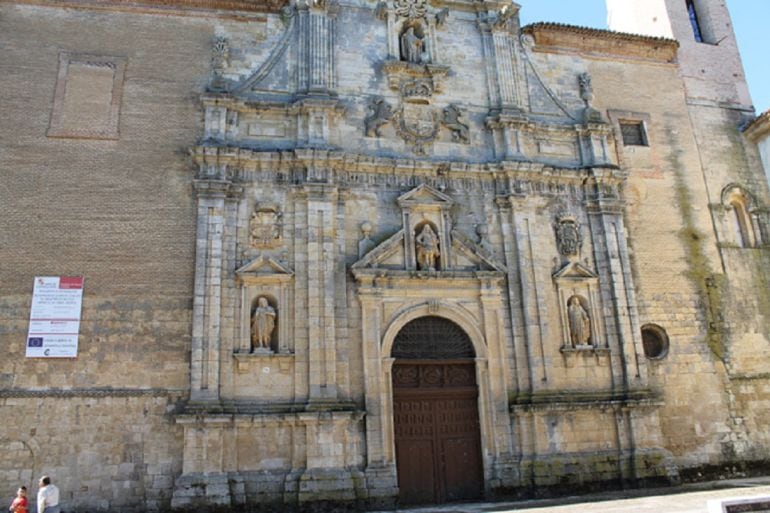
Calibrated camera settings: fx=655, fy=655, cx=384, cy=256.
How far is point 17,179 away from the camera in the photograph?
12.7 m

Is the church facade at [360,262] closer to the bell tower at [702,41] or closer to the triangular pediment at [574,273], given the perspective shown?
the triangular pediment at [574,273]

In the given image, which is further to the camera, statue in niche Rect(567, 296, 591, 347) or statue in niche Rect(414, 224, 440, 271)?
statue in niche Rect(567, 296, 591, 347)

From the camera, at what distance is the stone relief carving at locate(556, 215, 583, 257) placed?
48.3 feet

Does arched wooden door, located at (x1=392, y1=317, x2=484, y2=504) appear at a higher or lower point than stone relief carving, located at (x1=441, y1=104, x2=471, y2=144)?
lower

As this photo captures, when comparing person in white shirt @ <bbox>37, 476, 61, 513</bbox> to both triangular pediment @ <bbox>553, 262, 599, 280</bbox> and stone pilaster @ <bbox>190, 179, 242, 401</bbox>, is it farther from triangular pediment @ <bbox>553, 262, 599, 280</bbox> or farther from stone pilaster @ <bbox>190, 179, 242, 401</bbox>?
triangular pediment @ <bbox>553, 262, 599, 280</bbox>

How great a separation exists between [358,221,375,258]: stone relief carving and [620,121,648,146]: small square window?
732cm

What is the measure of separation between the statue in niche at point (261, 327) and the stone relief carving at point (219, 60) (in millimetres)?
5045

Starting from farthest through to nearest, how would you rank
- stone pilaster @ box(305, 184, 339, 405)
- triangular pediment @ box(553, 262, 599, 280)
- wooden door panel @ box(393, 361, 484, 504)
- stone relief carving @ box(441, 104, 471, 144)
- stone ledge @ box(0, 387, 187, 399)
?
stone relief carving @ box(441, 104, 471, 144) → triangular pediment @ box(553, 262, 599, 280) → wooden door panel @ box(393, 361, 484, 504) → stone pilaster @ box(305, 184, 339, 405) → stone ledge @ box(0, 387, 187, 399)

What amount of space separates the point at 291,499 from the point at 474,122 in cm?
918

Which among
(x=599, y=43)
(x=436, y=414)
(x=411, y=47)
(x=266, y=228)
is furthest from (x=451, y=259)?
(x=599, y=43)

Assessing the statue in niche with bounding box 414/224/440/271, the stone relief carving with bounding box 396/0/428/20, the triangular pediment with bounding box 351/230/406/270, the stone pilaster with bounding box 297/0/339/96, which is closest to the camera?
the triangular pediment with bounding box 351/230/406/270

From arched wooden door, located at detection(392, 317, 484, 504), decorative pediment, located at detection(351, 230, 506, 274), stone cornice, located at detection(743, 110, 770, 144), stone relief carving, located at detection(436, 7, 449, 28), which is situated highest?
stone relief carving, located at detection(436, 7, 449, 28)

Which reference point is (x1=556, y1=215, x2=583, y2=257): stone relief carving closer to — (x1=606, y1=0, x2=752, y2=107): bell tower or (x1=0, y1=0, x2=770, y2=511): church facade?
(x1=0, y1=0, x2=770, y2=511): church facade

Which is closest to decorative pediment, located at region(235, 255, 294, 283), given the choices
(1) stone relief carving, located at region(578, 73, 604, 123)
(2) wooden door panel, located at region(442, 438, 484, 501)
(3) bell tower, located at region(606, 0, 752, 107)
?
(2) wooden door panel, located at region(442, 438, 484, 501)
